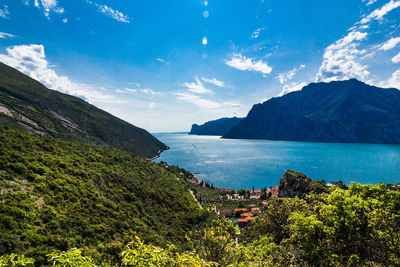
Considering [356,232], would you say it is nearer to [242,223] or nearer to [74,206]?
[74,206]

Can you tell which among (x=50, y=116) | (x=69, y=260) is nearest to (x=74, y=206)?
(x=69, y=260)

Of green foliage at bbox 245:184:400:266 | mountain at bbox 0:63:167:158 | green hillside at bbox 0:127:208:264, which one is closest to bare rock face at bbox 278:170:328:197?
green hillside at bbox 0:127:208:264

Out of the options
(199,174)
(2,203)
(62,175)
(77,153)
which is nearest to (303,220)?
(2,203)

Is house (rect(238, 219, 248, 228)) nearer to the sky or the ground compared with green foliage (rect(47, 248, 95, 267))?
nearer to the ground

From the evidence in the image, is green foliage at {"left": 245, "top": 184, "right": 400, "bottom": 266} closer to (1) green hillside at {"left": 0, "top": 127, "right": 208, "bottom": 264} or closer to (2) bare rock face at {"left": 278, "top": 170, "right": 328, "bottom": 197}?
(1) green hillside at {"left": 0, "top": 127, "right": 208, "bottom": 264}

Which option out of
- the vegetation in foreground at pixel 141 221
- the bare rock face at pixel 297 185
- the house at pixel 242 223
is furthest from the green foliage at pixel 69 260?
the house at pixel 242 223

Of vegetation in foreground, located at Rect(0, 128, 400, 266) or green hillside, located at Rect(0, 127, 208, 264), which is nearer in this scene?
vegetation in foreground, located at Rect(0, 128, 400, 266)

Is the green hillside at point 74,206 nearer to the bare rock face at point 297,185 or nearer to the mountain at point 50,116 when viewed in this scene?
the bare rock face at point 297,185
